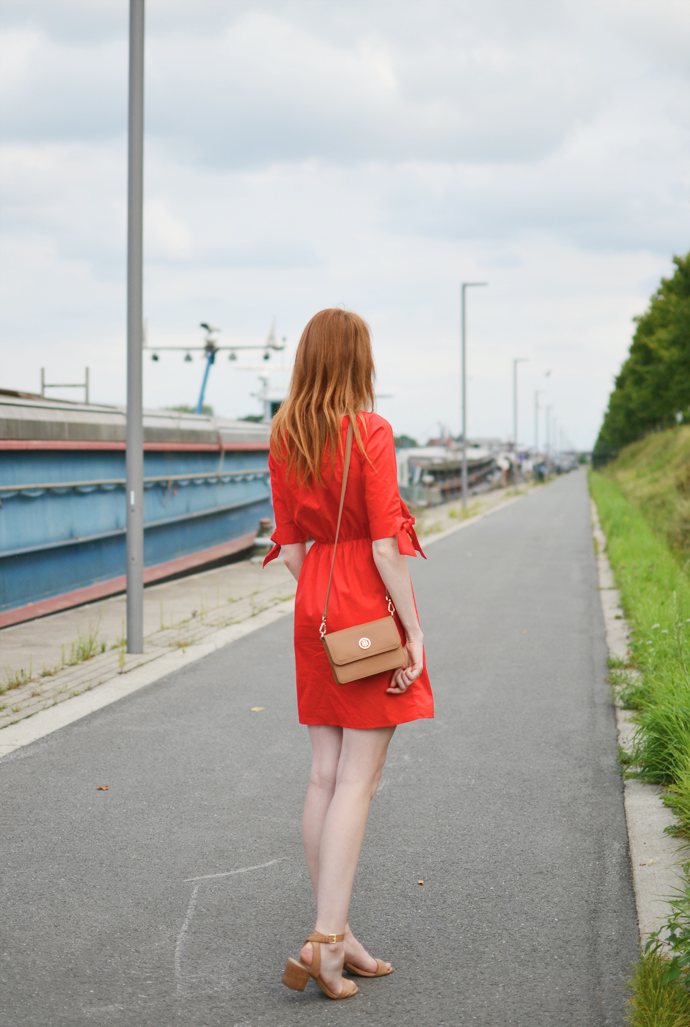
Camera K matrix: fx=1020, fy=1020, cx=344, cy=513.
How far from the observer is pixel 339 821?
2.92 m

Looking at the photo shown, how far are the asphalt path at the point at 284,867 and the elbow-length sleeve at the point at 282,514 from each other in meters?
1.31

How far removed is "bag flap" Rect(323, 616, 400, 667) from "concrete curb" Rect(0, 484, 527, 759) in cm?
318

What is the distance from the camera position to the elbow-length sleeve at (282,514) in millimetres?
3072

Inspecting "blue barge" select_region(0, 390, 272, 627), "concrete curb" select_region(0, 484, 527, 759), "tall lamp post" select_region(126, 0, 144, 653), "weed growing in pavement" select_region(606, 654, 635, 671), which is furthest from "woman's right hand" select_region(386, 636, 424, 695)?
"blue barge" select_region(0, 390, 272, 627)

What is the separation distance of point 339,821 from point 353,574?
0.71 m

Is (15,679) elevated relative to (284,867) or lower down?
elevated

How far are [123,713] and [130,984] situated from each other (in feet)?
11.0

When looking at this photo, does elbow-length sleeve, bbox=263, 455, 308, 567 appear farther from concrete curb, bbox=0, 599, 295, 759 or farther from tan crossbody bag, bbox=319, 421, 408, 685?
concrete curb, bbox=0, 599, 295, 759

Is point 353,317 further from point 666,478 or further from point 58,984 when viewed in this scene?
point 666,478

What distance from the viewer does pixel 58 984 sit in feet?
9.87

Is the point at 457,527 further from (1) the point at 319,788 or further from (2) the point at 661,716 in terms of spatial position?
(1) the point at 319,788

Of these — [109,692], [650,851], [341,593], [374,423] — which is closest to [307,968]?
[341,593]

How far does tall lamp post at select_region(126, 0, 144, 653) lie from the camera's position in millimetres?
8203

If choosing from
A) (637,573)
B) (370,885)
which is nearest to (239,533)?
(637,573)
